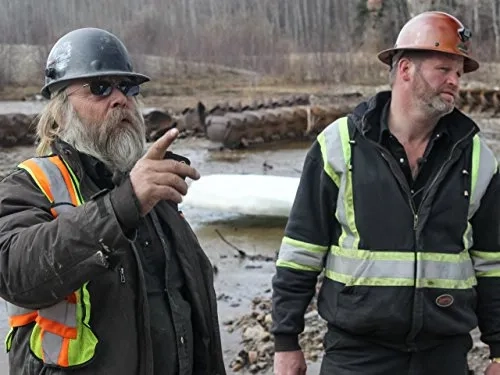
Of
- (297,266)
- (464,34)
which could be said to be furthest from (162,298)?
(464,34)

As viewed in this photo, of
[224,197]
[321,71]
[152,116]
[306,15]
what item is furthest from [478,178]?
[306,15]

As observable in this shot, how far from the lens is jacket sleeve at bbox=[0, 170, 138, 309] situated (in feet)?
6.77

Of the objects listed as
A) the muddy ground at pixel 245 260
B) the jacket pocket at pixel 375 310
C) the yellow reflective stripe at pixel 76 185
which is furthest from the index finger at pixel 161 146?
the muddy ground at pixel 245 260

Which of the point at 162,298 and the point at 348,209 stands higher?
the point at 348,209

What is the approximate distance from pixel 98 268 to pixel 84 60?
0.88 m

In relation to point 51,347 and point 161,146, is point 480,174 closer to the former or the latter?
point 161,146

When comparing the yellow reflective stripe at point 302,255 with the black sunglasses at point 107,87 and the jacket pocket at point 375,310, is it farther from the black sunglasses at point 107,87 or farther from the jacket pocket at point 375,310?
the black sunglasses at point 107,87

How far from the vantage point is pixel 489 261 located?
291 cm

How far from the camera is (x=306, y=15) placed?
221 ft

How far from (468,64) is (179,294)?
1536 mm

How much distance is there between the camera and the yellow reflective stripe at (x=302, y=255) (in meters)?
2.93

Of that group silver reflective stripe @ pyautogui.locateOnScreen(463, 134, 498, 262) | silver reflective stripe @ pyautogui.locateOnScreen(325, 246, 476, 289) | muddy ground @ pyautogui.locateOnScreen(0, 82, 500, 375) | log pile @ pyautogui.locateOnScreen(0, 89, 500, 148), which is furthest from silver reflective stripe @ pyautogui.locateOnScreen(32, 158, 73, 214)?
log pile @ pyautogui.locateOnScreen(0, 89, 500, 148)

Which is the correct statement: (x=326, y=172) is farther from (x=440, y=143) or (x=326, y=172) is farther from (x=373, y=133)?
(x=440, y=143)

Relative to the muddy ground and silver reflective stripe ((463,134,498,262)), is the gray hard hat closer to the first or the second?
silver reflective stripe ((463,134,498,262))
